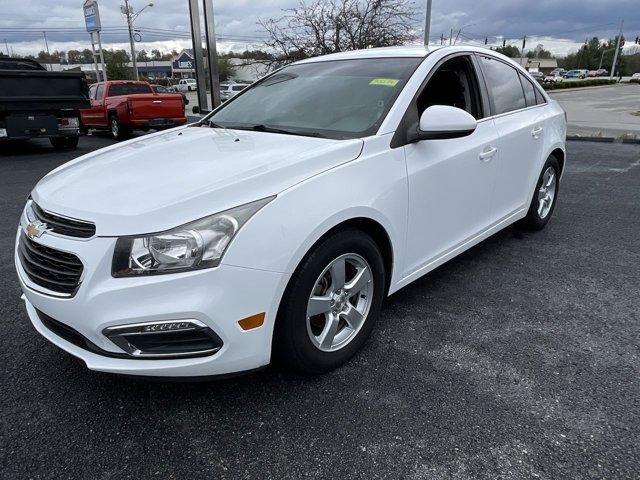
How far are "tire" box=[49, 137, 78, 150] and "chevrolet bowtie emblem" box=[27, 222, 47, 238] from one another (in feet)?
34.2

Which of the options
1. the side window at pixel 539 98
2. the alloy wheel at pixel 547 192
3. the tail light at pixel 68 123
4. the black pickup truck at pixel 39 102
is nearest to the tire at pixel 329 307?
the alloy wheel at pixel 547 192

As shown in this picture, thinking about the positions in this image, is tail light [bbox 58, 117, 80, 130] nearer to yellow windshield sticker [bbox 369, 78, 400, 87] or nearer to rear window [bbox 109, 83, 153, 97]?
rear window [bbox 109, 83, 153, 97]

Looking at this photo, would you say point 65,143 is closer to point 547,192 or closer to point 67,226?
point 547,192

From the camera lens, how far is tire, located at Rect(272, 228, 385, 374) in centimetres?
218

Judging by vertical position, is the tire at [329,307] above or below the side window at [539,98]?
below

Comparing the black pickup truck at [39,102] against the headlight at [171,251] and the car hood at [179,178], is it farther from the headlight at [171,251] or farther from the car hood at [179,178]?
the headlight at [171,251]

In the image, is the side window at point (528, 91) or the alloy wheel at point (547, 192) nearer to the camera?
the side window at point (528, 91)

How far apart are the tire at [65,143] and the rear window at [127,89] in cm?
305

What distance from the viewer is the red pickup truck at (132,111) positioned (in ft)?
41.9

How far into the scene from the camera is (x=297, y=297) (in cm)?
216

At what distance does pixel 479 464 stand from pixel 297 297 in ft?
3.24

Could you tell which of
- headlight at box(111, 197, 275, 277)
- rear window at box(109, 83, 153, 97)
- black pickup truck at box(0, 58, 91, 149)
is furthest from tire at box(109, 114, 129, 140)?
headlight at box(111, 197, 275, 277)

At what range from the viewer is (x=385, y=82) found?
2975 mm

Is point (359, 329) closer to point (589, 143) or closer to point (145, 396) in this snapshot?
point (145, 396)
